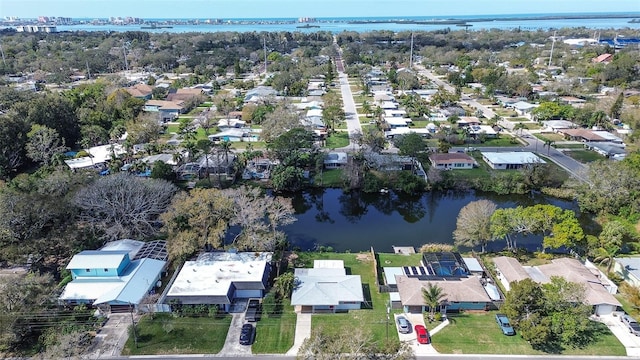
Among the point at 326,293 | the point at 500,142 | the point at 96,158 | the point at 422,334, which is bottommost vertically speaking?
the point at 422,334

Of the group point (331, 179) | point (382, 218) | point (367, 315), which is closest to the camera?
point (367, 315)

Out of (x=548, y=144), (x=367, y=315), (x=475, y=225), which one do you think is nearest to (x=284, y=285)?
(x=367, y=315)

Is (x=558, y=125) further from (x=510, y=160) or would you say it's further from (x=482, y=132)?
(x=510, y=160)

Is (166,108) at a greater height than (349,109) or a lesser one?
greater

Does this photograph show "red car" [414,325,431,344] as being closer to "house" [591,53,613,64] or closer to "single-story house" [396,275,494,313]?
"single-story house" [396,275,494,313]

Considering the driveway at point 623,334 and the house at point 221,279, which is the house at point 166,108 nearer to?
the house at point 221,279

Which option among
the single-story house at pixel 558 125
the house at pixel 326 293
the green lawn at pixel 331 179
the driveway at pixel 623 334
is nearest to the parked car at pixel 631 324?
the driveway at pixel 623 334
